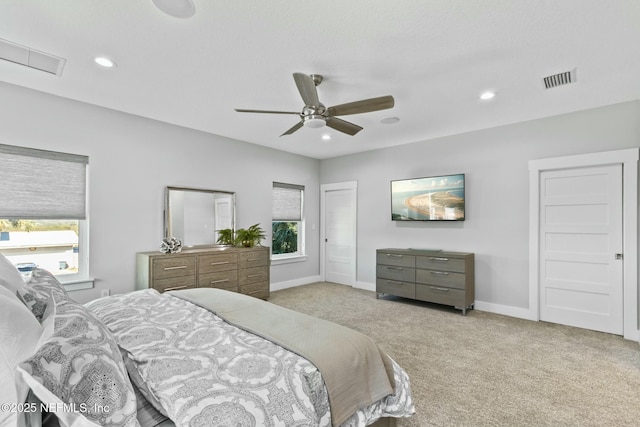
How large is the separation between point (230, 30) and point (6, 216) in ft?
9.56

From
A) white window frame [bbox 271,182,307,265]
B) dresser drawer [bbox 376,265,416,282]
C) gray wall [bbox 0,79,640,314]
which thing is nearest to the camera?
gray wall [bbox 0,79,640,314]

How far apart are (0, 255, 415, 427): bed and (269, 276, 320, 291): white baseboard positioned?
347 cm

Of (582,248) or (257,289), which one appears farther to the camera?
(257,289)

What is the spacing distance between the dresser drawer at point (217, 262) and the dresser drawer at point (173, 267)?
0.37 ft

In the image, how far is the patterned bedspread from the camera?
1075mm

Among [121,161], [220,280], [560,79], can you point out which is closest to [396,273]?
[220,280]

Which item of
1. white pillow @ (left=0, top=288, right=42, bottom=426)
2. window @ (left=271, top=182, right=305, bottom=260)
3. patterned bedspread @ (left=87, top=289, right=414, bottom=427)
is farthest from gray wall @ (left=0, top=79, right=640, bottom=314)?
white pillow @ (left=0, top=288, right=42, bottom=426)

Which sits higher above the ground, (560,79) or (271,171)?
(560,79)

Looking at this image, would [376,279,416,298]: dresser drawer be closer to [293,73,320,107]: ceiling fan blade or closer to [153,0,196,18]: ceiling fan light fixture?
[293,73,320,107]: ceiling fan blade

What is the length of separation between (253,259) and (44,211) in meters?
2.49

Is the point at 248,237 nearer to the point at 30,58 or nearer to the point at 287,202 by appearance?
the point at 287,202

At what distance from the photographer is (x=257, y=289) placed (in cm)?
467

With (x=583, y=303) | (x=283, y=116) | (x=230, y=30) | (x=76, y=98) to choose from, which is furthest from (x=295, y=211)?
(x=583, y=303)

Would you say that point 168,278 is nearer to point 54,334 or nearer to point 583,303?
point 54,334
